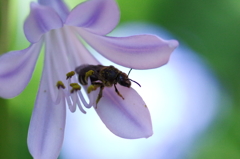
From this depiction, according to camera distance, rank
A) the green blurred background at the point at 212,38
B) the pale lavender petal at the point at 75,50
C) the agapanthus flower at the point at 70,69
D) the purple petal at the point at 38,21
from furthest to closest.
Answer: the green blurred background at the point at 212,38, the pale lavender petal at the point at 75,50, the agapanthus flower at the point at 70,69, the purple petal at the point at 38,21

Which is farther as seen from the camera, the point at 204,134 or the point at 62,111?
the point at 204,134

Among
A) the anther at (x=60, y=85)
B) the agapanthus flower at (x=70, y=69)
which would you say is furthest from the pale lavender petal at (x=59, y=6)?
the anther at (x=60, y=85)

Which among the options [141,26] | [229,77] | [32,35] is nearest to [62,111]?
[32,35]

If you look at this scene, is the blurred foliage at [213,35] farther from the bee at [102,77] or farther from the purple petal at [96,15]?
the purple petal at [96,15]

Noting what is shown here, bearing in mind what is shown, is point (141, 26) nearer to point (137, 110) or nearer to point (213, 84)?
point (213, 84)

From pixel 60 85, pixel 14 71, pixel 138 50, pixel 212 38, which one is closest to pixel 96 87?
pixel 60 85

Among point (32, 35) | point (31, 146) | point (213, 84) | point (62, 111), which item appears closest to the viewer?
point (32, 35)

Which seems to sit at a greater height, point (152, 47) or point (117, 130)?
point (152, 47)

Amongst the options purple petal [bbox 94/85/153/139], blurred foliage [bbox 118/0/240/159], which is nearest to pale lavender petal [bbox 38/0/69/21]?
purple petal [bbox 94/85/153/139]
